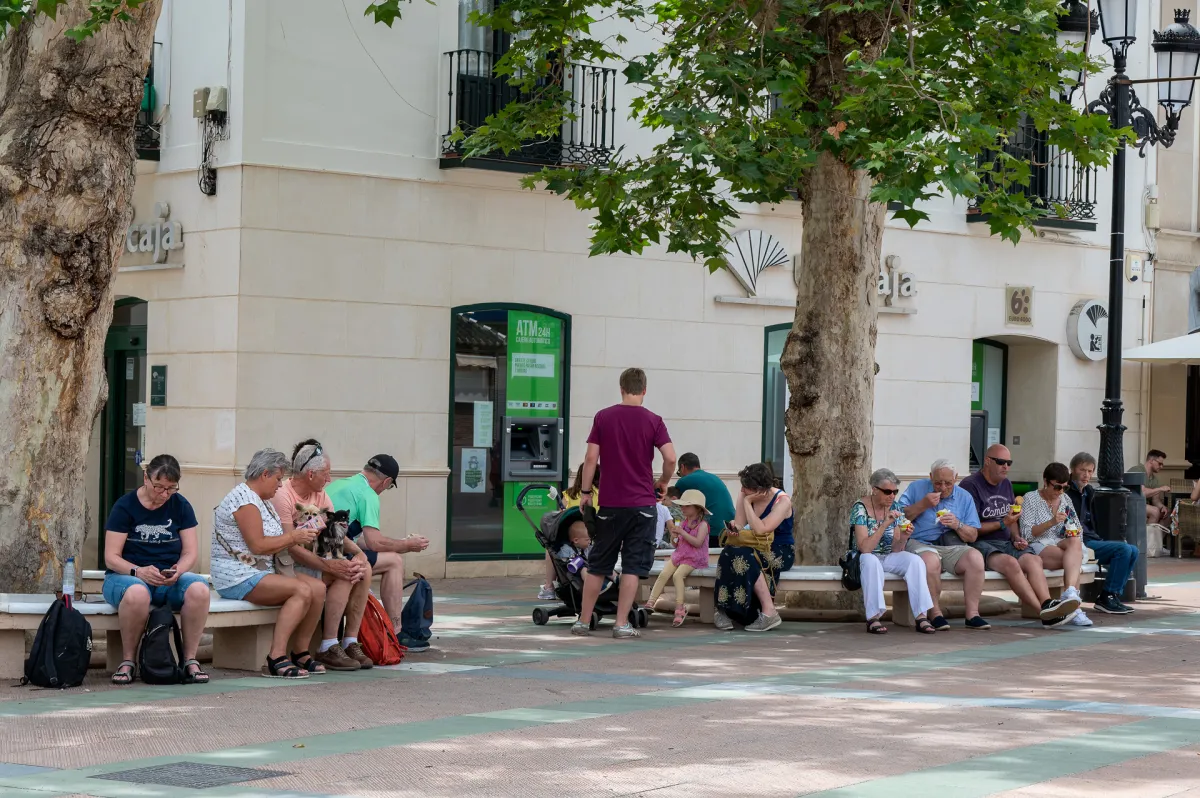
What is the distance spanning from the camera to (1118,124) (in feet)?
52.9

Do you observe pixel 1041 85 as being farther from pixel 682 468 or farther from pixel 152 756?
pixel 152 756

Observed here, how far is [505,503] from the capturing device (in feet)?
60.4

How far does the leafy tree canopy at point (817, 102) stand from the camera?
1266 centimetres

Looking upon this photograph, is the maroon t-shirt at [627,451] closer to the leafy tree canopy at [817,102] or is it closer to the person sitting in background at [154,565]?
the leafy tree canopy at [817,102]

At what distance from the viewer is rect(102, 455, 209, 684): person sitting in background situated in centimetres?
984

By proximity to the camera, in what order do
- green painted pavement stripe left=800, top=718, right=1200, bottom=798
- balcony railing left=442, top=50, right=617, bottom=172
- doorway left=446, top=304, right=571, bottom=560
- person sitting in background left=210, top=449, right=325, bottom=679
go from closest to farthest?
green painted pavement stripe left=800, top=718, right=1200, bottom=798
person sitting in background left=210, top=449, right=325, bottom=679
balcony railing left=442, top=50, right=617, bottom=172
doorway left=446, top=304, right=571, bottom=560

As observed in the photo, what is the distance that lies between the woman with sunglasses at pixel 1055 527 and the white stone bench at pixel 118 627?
21.1 ft

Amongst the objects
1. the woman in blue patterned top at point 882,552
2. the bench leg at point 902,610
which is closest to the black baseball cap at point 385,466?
the woman in blue patterned top at point 882,552

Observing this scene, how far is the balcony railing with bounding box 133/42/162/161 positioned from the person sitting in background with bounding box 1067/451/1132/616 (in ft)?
30.7

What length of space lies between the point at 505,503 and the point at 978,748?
1086 centimetres

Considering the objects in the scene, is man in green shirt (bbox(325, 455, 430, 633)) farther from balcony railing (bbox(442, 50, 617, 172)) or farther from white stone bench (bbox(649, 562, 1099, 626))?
balcony railing (bbox(442, 50, 617, 172))

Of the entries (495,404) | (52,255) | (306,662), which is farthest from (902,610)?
(52,255)

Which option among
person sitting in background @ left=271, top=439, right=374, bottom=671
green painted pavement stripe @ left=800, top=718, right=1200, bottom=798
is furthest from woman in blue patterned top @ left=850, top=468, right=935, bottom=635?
green painted pavement stripe @ left=800, top=718, right=1200, bottom=798

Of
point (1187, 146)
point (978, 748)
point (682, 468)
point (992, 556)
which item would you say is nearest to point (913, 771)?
point (978, 748)
